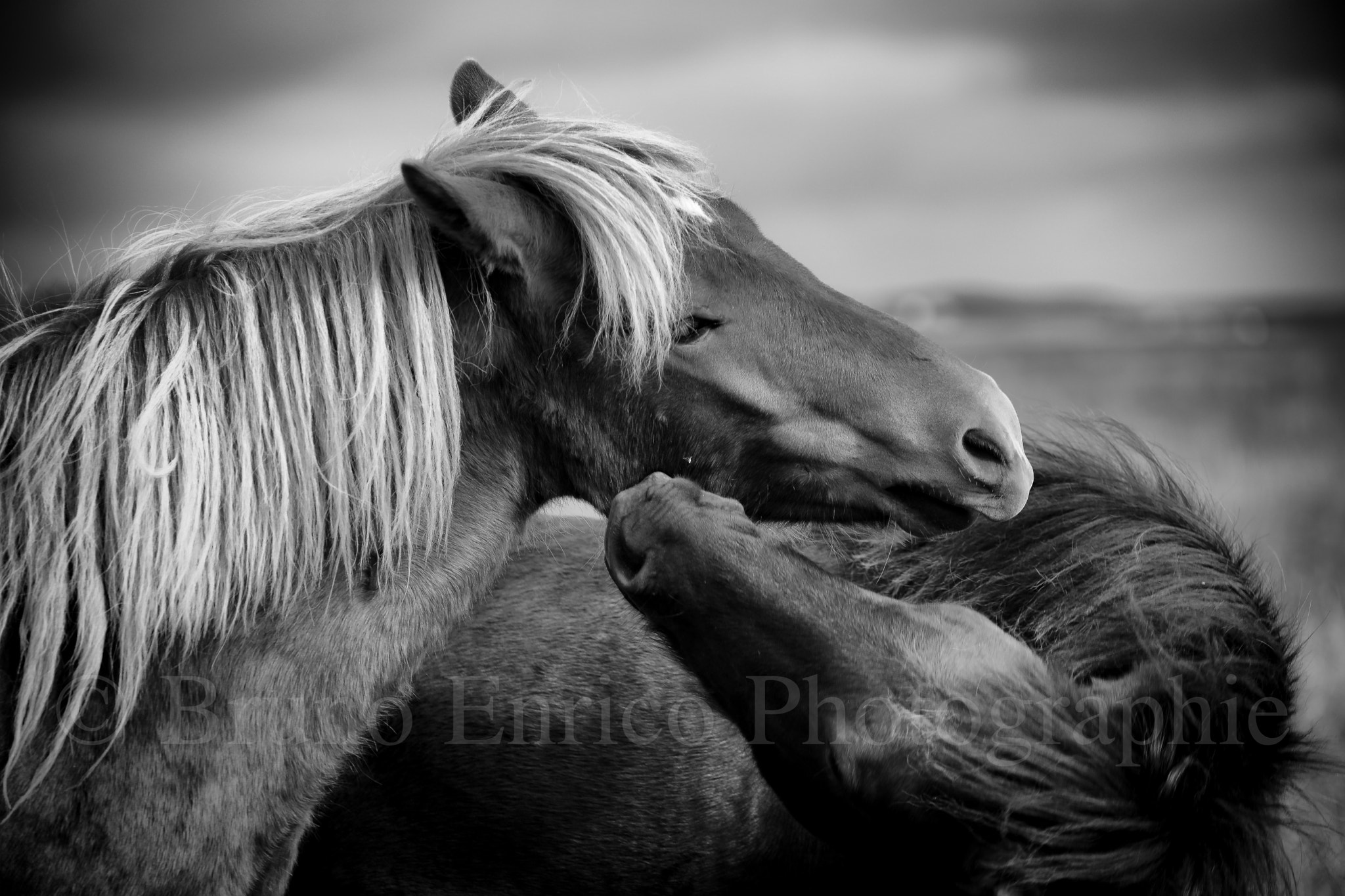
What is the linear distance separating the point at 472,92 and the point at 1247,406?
16.3 metres

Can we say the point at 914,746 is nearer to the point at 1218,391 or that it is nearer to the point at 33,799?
the point at 33,799

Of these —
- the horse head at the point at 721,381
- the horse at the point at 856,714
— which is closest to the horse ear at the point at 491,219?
the horse head at the point at 721,381

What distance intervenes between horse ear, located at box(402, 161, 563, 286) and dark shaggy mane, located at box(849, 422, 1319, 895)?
53.3 inches

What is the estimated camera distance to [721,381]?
2.68 meters

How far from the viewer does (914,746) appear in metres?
2.06

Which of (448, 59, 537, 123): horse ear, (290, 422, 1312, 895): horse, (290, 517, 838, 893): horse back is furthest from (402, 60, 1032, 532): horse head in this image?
(290, 517, 838, 893): horse back

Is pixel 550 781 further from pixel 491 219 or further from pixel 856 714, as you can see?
pixel 491 219

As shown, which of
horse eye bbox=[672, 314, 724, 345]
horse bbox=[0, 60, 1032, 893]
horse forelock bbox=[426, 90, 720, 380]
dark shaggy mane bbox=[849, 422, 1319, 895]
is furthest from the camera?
horse eye bbox=[672, 314, 724, 345]

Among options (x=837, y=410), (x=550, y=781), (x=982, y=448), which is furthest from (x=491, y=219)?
(x=550, y=781)

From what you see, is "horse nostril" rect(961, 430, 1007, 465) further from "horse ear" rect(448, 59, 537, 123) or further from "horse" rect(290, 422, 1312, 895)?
"horse ear" rect(448, 59, 537, 123)

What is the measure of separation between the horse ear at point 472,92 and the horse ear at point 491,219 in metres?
0.68

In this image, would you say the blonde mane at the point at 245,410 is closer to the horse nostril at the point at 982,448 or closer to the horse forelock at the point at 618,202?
the horse forelock at the point at 618,202

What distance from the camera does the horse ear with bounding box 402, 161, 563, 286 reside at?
2406mm

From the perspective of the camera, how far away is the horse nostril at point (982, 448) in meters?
2.61
